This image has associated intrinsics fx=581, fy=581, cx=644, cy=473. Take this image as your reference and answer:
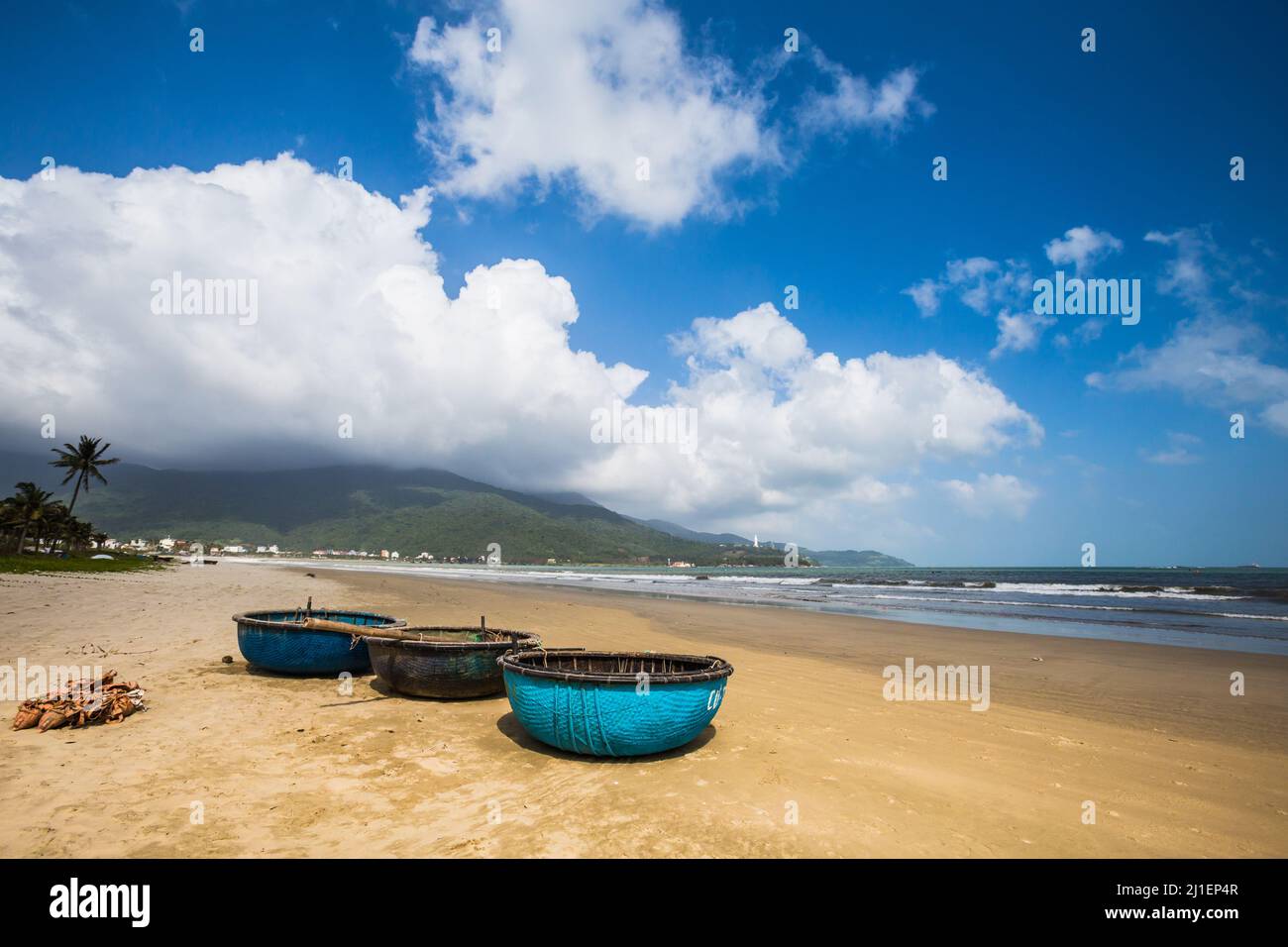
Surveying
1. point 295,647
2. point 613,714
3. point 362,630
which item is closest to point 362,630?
point 362,630

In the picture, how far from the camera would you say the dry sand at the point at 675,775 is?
16.0 ft

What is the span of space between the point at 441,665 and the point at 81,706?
4.39 meters

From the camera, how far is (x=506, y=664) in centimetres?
743

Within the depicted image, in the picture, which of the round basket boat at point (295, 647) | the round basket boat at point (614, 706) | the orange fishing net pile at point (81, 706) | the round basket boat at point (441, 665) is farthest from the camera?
the round basket boat at point (295, 647)

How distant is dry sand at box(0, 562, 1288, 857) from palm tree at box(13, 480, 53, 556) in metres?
70.0

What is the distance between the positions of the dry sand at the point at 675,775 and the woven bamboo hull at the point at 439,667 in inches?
13.4

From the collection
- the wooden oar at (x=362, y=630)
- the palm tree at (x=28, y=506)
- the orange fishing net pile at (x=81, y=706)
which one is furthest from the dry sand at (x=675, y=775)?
the palm tree at (x=28, y=506)

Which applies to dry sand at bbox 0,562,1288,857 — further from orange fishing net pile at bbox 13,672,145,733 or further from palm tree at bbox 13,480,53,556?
palm tree at bbox 13,480,53,556

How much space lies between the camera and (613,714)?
661 cm

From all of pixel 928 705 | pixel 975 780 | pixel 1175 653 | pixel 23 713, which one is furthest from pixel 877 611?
pixel 23 713

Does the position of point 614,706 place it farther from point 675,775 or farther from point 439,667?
point 439,667

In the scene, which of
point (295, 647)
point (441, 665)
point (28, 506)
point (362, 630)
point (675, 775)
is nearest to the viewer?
point (675, 775)

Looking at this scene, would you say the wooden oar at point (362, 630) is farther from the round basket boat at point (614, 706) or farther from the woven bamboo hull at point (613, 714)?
the woven bamboo hull at point (613, 714)
